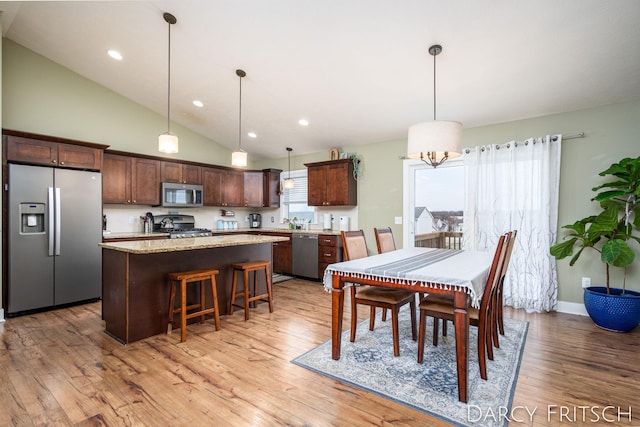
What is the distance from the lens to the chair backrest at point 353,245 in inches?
114

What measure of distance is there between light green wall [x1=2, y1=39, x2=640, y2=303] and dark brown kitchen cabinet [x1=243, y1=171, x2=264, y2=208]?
0.82 metres

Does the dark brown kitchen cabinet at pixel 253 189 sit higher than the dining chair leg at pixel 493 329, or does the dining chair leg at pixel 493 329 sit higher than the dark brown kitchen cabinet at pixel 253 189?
the dark brown kitchen cabinet at pixel 253 189

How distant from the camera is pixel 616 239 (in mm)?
2998

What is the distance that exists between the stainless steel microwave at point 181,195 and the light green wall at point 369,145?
731 millimetres

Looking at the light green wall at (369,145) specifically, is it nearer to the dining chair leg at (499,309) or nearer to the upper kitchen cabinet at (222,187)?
the upper kitchen cabinet at (222,187)

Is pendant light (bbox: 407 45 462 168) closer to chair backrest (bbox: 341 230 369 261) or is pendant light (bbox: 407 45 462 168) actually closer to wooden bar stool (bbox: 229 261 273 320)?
chair backrest (bbox: 341 230 369 261)

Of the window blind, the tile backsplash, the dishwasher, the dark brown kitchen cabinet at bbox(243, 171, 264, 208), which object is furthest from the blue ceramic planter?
the dark brown kitchen cabinet at bbox(243, 171, 264, 208)

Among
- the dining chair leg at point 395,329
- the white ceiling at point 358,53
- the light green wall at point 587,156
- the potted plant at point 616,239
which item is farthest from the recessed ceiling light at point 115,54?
the potted plant at point 616,239

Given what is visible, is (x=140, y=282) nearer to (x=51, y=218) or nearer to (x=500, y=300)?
(x=51, y=218)

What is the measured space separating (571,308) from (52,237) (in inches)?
247

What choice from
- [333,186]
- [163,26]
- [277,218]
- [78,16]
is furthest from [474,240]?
[78,16]

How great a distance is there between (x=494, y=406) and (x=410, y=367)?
1.99 ft

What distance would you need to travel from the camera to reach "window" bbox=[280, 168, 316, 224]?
20.6 feet

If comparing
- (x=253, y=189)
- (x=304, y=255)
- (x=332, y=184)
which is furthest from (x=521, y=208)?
(x=253, y=189)
